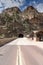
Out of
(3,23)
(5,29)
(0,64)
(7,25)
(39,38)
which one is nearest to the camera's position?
(0,64)

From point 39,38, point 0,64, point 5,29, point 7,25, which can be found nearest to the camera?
point 0,64

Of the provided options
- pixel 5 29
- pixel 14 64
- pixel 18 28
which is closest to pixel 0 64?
pixel 14 64

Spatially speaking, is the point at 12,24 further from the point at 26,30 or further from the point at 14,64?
the point at 14,64

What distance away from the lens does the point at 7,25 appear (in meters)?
160

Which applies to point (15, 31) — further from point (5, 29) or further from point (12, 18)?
point (12, 18)

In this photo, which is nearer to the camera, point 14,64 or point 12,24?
point 14,64

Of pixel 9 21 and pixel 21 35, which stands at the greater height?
pixel 9 21

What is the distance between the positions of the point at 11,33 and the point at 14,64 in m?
140

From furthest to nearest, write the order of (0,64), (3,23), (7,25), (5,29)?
(3,23), (7,25), (5,29), (0,64)

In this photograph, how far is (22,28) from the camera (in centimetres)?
16300

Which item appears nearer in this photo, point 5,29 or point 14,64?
point 14,64

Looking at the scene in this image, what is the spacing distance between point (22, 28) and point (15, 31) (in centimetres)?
951

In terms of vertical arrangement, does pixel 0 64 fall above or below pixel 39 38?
above

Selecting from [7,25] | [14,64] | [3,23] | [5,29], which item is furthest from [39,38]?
[3,23]
